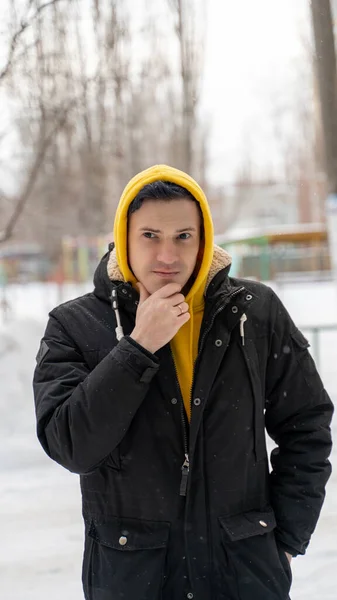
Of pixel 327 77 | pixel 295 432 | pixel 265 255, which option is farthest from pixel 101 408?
pixel 265 255

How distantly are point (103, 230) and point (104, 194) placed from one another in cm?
455

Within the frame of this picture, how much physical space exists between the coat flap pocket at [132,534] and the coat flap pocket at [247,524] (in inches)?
5.6

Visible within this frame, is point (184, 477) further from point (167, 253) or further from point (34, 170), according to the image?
point (34, 170)

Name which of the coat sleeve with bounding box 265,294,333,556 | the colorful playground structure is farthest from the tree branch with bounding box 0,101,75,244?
the colorful playground structure

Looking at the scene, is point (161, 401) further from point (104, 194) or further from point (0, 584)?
point (104, 194)

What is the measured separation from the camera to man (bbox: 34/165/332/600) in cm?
147

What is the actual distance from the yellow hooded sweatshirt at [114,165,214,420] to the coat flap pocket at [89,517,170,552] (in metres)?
0.28

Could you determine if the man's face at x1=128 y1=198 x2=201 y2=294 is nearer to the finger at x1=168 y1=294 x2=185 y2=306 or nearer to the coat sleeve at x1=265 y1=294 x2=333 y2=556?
the finger at x1=168 y1=294 x2=185 y2=306

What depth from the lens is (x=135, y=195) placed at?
5.28ft

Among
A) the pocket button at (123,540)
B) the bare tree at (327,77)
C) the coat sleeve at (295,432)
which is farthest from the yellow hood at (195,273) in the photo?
the bare tree at (327,77)

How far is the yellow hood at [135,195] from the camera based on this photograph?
1.60m

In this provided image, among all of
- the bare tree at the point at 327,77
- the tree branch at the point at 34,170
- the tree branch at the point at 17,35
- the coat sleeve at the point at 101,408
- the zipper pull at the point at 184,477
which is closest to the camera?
the coat sleeve at the point at 101,408

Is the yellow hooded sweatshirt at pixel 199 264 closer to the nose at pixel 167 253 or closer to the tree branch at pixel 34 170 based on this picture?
the nose at pixel 167 253

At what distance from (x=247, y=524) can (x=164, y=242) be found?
0.70 metres
